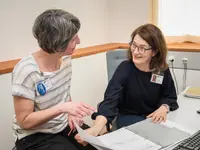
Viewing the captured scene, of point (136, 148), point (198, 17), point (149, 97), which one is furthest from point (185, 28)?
point (136, 148)

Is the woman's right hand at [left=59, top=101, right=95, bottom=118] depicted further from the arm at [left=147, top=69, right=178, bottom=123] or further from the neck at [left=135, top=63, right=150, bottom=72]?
the neck at [left=135, top=63, right=150, bottom=72]

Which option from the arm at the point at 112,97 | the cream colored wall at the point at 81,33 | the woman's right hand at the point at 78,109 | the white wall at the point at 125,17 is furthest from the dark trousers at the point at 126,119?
the white wall at the point at 125,17

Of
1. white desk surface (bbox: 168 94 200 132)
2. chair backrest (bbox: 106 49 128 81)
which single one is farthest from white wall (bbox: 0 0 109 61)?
white desk surface (bbox: 168 94 200 132)

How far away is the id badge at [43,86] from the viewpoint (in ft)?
4.43

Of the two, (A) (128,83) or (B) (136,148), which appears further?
(A) (128,83)

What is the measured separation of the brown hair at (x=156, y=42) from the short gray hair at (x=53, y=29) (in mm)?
529

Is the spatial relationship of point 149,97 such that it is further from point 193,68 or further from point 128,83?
point 193,68

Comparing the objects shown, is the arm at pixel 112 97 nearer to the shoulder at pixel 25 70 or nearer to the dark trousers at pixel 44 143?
the dark trousers at pixel 44 143

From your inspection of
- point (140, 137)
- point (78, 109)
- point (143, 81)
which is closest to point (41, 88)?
point (78, 109)

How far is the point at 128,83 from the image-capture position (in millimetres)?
1688

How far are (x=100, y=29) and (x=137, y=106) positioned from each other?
4.87 feet

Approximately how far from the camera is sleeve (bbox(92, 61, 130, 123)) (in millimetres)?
1435

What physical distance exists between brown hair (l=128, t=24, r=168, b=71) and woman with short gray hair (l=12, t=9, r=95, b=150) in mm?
484

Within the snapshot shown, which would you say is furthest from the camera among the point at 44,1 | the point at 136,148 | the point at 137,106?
the point at 44,1
